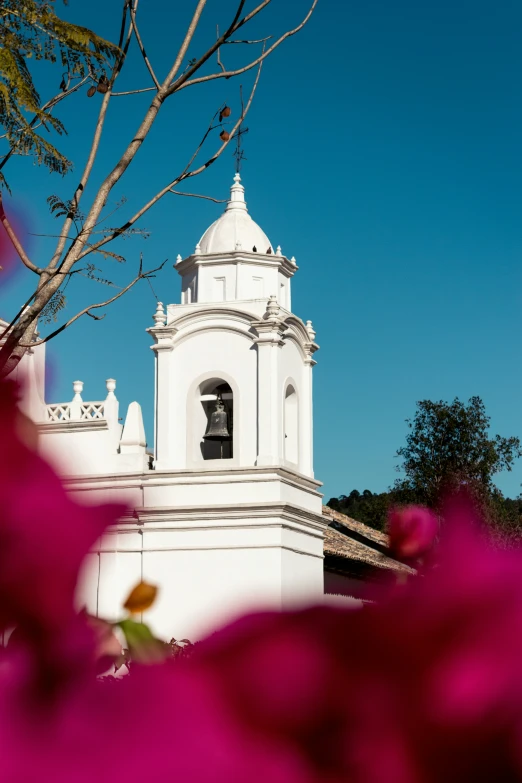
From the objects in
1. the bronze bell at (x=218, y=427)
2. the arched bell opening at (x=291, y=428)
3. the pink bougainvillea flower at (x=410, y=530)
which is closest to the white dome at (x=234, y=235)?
the arched bell opening at (x=291, y=428)

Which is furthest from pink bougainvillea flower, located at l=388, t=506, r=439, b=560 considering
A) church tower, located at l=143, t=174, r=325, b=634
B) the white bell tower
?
church tower, located at l=143, t=174, r=325, b=634

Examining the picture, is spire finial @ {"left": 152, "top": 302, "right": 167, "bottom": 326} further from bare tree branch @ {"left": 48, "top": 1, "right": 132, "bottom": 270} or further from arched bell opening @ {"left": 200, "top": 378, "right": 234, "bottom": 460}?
bare tree branch @ {"left": 48, "top": 1, "right": 132, "bottom": 270}

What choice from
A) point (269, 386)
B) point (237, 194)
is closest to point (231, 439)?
point (269, 386)

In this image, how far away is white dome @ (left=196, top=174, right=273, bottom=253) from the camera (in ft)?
66.8

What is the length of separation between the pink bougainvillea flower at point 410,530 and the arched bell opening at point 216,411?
57.8ft

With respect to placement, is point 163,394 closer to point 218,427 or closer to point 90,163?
point 218,427

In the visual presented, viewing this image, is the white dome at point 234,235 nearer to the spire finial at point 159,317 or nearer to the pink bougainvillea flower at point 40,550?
the spire finial at point 159,317

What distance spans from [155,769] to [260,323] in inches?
722

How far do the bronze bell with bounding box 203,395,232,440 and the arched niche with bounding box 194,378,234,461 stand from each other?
1.02 ft

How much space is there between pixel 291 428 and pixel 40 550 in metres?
19.3

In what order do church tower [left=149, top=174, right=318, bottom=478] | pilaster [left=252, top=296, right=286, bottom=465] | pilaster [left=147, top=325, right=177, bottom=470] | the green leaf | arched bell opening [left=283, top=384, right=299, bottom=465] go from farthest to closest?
1. arched bell opening [left=283, top=384, right=299, bottom=465]
2. pilaster [left=147, top=325, right=177, bottom=470]
3. church tower [left=149, top=174, right=318, bottom=478]
4. pilaster [left=252, top=296, right=286, bottom=465]
5. the green leaf

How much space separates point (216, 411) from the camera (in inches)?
728

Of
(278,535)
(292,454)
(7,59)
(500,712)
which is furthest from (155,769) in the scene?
(292,454)

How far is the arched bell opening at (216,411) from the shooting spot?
18.7m
